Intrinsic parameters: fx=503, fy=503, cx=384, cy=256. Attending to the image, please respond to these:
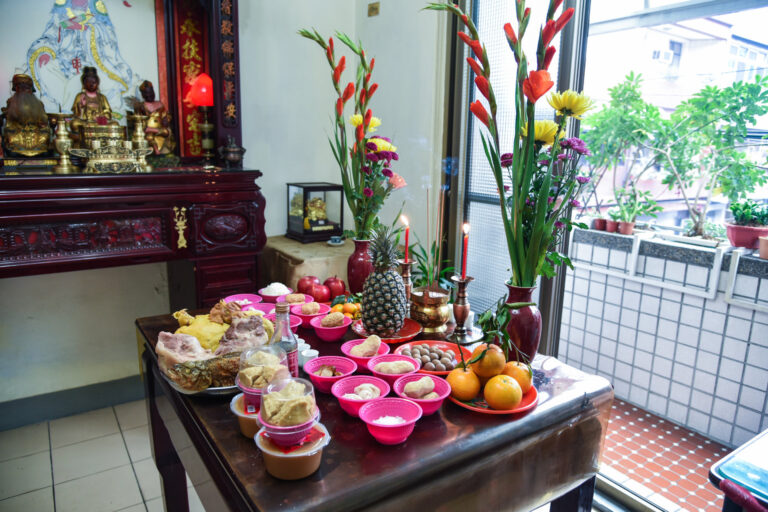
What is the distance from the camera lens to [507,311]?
4.67 ft

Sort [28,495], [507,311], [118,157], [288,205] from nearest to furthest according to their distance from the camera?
[507,311]
[28,495]
[118,157]
[288,205]

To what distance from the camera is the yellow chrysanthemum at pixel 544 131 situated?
1432 mm

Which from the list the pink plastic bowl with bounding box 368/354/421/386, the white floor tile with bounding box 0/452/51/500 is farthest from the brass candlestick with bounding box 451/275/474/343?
the white floor tile with bounding box 0/452/51/500

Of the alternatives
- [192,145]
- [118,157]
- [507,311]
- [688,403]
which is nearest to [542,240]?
[507,311]

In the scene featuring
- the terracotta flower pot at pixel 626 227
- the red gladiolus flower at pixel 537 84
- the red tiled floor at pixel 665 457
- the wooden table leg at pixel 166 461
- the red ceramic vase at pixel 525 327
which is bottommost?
the red tiled floor at pixel 665 457

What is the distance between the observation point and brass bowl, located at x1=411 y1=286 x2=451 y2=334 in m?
1.71

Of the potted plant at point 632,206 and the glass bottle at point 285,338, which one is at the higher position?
the potted plant at point 632,206

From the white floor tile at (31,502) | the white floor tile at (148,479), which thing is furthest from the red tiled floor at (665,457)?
the white floor tile at (31,502)

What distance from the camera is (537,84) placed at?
50.4 inches

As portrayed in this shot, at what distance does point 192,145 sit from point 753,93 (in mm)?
2953

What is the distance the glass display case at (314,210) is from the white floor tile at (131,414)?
140cm

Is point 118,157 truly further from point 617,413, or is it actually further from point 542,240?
point 617,413

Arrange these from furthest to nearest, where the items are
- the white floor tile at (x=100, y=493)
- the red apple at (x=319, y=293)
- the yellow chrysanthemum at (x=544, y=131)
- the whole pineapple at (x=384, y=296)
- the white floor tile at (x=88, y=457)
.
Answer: the white floor tile at (x=88, y=457) → the white floor tile at (x=100, y=493) → the red apple at (x=319, y=293) → the whole pineapple at (x=384, y=296) → the yellow chrysanthemum at (x=544, y=131)

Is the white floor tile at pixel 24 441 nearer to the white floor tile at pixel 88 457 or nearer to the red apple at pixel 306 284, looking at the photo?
the white floor tile at pixel 88 457
